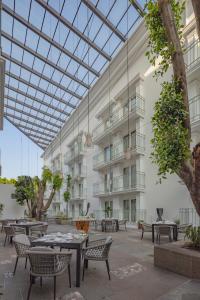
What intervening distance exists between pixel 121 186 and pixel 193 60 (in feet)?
29.1

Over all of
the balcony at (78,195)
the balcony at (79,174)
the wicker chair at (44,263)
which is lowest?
the wicker chair at (44,263)

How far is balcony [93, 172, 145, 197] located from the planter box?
9.71 metres

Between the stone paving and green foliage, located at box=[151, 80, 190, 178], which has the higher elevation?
green foliage, located at box=[151, 80, 190, 178]

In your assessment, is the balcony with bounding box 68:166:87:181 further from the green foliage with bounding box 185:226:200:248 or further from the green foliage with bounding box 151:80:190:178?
the green foliage with bounding box 151:80:190:178

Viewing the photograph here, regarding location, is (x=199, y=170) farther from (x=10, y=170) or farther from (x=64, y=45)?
(x=10, y=170)

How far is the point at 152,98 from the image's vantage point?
51.5 ft

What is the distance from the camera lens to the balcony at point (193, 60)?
12247 mm

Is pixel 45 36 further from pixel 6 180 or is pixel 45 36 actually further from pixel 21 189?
pixel 6 180

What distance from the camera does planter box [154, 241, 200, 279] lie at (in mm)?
5194

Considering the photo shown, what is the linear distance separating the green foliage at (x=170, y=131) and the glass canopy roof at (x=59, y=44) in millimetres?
7086

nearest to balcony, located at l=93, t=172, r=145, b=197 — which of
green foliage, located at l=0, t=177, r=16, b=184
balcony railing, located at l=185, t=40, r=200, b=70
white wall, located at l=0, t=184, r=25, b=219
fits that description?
balcony railing, located at l=185, t=40, r=200, b=70

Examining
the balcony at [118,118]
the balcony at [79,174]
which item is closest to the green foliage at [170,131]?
the balcony at [118,118]

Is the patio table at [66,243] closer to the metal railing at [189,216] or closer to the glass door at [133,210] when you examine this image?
the metal railing at [189,216]

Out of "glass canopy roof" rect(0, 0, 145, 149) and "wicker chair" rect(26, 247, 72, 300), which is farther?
"glass canopy roof" rect(0, 0, 145, 149)
